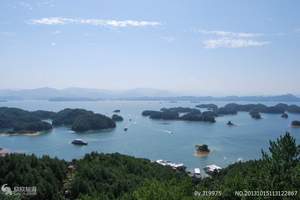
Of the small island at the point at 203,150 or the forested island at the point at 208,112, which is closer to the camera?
the small island at the point at 203,150

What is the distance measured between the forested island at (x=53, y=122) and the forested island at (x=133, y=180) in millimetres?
31784

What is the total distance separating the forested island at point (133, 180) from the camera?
6.57 metres

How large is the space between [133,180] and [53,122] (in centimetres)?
4565

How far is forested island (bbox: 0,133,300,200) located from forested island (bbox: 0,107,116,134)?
31784 mm

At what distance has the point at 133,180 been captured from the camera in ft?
41.5

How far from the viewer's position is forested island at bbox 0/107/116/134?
47.3m

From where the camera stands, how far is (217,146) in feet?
116

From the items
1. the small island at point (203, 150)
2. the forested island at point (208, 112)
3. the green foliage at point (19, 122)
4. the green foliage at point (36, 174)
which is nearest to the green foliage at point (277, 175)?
the green foliage at point (36, 174)

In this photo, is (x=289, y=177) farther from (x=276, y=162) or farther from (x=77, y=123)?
(x=77, y=123)

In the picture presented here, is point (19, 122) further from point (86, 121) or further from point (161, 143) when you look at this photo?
point (161, 143)

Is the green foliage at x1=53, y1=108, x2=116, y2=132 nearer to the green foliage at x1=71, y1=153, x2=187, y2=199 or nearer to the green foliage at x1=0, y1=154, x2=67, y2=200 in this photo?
the green foliage at x1=71, y1=153, x2=187, y2=199

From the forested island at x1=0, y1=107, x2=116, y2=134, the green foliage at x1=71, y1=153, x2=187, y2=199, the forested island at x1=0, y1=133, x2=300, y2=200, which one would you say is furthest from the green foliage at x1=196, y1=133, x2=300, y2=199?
the forested island at x1=0, y1=107, x2=116, y2=134

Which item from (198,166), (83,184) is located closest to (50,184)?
(83,184)

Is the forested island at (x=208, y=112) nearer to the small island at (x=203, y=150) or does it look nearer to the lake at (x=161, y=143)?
the lake at (x=161, y=143)
